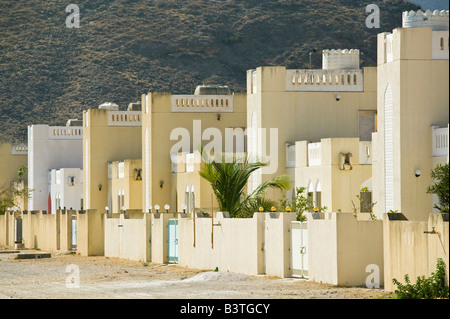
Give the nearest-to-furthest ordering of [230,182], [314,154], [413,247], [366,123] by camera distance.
Result: [413,247] < [230,182] < [314,154] < [366,123]

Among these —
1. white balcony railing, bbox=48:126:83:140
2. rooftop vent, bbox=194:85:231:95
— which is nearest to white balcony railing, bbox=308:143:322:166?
rooftop vent, bbox=194:85:231:95

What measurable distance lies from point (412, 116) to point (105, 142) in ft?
89.1

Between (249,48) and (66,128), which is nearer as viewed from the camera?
(66,128)

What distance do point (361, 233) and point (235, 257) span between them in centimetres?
618

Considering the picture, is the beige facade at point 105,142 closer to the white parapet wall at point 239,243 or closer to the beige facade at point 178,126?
the beige facade at point 178,126

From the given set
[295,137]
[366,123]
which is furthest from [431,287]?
[366,123]

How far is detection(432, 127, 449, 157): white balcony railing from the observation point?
27552 millimetres

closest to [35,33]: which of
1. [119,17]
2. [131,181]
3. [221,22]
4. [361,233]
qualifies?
[119,17]

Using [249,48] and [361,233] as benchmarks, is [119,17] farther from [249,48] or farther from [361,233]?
[361,233]

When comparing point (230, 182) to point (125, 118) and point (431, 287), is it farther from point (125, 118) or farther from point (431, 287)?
point (125, 118)

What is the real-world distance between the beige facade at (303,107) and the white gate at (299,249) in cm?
1092

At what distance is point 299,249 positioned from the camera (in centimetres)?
2638

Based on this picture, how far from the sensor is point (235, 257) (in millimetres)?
29688

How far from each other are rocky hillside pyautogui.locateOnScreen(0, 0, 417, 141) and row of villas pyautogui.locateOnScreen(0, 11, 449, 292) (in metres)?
39.5
